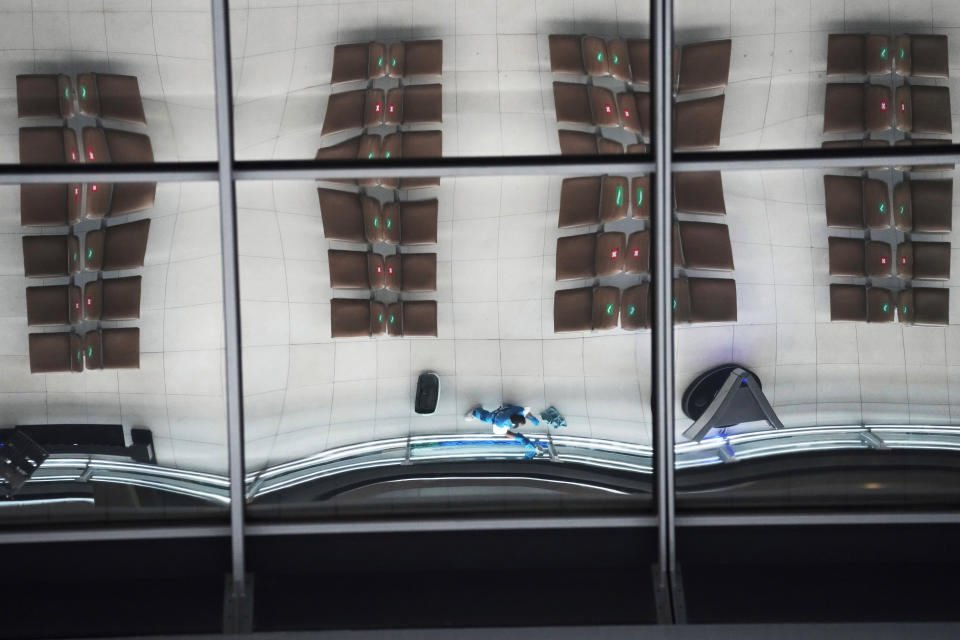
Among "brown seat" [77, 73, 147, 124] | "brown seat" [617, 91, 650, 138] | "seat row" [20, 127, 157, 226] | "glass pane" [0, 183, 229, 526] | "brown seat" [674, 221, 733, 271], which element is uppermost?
"brown seat" [77, 73, 147, 124]

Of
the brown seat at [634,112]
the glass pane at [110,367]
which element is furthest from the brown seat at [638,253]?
the glass pane at [110,367]

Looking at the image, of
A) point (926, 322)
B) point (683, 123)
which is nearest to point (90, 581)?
point (683, 123)

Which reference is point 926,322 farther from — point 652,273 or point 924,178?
point 652,273

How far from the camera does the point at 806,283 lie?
20.4 ft

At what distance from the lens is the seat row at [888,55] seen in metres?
5.89

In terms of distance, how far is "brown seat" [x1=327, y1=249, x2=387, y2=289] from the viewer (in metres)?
6.11

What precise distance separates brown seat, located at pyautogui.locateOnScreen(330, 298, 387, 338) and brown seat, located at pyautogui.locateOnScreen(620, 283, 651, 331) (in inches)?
81.7

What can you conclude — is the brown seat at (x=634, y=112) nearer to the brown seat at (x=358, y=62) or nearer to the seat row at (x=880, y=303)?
the brown seat at (x=358, y=62)

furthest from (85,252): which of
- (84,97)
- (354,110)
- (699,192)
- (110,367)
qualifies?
(699,192)

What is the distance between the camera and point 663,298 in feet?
18.8

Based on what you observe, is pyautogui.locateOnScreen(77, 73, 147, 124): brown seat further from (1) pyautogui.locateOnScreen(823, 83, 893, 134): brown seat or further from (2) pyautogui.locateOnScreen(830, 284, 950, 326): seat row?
(2) pyautogui.locateOnScreen(830, 284, 950, 326): seat row

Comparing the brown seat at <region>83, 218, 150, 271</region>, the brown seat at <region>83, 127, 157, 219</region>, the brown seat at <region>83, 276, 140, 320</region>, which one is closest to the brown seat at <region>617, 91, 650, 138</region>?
the brown seat at <region>83, 127, 157, 219</region>

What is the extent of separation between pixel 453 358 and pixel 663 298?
1.85m

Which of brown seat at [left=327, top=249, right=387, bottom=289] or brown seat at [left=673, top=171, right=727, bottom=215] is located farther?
brown seat at [left=327, top=249, right=387, bottom=289]
